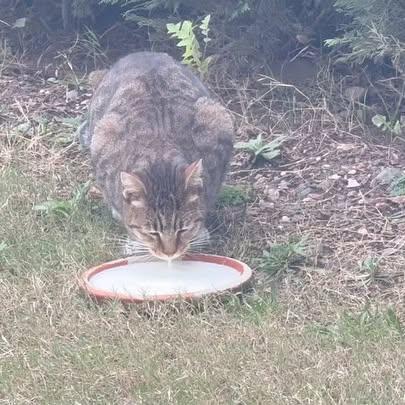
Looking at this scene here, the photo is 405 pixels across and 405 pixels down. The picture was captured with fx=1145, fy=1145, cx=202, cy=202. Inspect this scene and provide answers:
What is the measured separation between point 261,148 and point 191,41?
0.77 m

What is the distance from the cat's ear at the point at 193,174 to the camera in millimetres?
5188

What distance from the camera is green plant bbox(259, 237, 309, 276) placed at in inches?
203

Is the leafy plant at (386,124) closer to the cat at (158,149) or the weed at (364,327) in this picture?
the cat at (158,149)

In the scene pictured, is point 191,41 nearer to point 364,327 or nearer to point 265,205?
point 265,205

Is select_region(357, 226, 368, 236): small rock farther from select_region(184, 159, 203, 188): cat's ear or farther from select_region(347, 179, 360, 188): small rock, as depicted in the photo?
select_region(184, 159, 203, 188): cat's ear

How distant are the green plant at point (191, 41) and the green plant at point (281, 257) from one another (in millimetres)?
1763

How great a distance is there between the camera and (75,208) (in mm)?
5750

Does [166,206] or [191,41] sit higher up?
[191,41]

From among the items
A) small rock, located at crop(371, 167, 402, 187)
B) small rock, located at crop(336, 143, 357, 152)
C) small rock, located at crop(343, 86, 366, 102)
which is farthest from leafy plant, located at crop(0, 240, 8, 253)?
small rock, located at crop(343, 86, 366, 102)

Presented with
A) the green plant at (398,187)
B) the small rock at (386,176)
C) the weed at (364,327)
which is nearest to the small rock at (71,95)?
the small rock at (386,176)

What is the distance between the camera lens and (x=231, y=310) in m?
4.73

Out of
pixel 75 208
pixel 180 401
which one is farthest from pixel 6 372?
pixel 75 208

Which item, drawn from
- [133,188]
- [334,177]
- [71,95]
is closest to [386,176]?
[334,177]

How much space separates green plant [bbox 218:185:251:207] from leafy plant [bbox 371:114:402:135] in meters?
0.89
